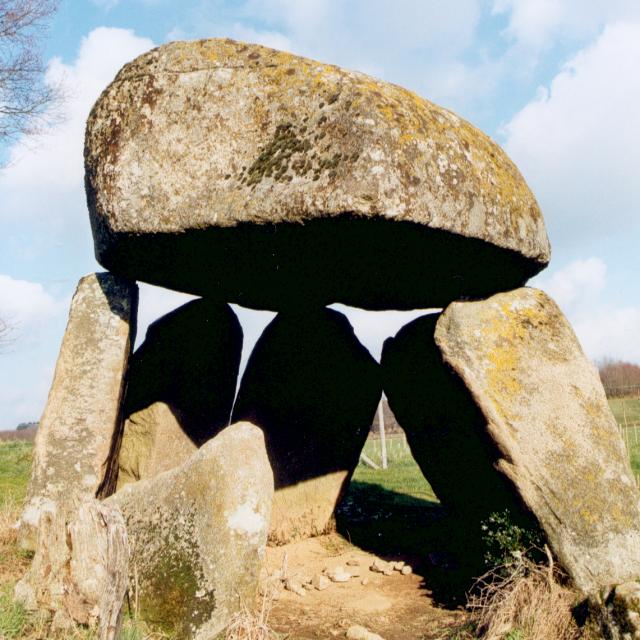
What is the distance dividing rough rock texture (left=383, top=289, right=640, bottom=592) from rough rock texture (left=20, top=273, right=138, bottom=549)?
302 centimetres

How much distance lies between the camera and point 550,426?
618 cm

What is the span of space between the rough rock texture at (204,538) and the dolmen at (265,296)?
0.04ft

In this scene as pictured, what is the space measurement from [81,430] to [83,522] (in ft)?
8.02

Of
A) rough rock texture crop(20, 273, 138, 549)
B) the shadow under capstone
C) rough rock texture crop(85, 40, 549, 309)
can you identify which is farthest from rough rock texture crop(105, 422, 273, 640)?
the shadow under capstone

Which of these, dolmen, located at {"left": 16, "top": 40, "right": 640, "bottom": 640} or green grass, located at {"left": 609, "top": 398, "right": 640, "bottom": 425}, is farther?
green grass, located at {"left": 609, "top": 398, "right": 640, "bottom": 425}

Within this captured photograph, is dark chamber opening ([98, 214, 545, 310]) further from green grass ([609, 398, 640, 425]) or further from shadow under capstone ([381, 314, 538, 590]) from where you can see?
green grass ([609, 398, 640, 425])

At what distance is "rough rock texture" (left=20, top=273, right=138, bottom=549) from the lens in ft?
21.7

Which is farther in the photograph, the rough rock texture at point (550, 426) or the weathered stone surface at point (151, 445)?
the weathered stone surface at point (151, 445)

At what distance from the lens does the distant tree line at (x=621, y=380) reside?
1277 inches

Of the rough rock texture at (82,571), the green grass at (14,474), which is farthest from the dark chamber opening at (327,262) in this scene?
the green grass at (14,474)

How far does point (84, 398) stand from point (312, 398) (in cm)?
301

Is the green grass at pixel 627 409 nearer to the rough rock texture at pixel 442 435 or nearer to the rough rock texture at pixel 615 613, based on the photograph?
the rough rock texture at pixel 442 435

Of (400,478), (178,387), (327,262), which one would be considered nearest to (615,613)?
(327,262)

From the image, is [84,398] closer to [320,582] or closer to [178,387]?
[178,387]
